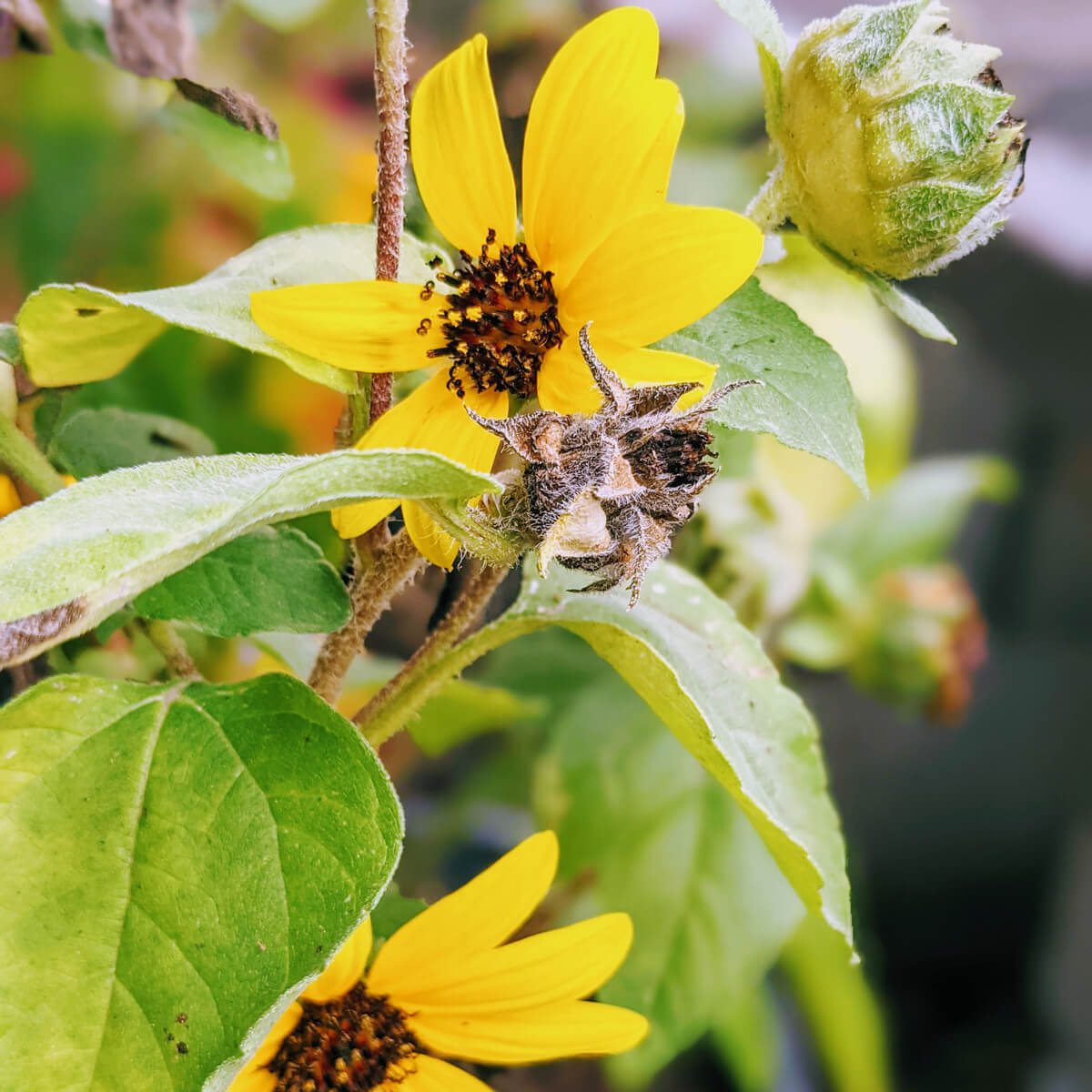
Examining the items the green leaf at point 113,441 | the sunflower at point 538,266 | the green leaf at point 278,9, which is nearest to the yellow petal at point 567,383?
the sunflower at point 538,266

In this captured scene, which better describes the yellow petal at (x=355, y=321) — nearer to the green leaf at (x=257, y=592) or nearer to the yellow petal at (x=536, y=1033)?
the green leaf at (x=257, y=592)

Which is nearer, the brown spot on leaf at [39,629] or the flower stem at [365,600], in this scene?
the brown spot on leaf at [39,629]

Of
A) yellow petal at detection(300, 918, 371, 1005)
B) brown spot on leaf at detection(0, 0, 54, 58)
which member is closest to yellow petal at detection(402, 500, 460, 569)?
yellow petal at detection(300, 918, 371, 1005)

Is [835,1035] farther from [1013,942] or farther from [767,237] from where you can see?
[767,237]

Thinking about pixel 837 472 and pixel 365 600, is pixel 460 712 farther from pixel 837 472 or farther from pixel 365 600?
pixel 837 472

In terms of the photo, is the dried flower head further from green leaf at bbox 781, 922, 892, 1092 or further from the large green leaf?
green leaf at bbox 781, 922, 892, 1092

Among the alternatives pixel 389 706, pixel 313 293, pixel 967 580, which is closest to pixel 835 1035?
pixel 967 580

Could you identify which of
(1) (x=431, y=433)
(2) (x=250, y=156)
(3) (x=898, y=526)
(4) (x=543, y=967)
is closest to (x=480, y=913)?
(4) (x=543, y=967)
